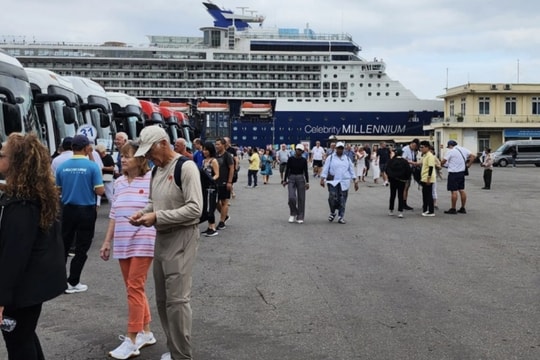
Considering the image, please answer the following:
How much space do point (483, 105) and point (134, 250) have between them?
182 feet

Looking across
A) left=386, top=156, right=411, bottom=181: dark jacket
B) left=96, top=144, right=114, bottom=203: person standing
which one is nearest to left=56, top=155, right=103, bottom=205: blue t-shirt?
left=96, top=144, right=114, bottom=203: person standing

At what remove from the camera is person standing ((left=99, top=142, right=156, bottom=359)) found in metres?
4.48

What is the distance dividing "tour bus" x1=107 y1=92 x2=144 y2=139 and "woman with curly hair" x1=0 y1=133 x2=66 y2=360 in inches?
629

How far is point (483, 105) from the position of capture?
5569 cm

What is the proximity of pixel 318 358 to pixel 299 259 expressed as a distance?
3.73 m

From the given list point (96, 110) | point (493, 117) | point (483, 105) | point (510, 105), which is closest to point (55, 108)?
point (96, 110)

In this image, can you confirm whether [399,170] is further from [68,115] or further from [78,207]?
[78,207]

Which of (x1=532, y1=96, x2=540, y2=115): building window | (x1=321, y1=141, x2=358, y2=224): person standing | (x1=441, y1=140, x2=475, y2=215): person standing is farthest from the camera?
(x1=532, y1=96, x2=540, y2=115): building window

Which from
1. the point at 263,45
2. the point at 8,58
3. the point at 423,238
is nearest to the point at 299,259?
the point at 423,238

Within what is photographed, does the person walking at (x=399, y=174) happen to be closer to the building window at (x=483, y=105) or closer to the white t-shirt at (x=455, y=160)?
the white t-shirt at (x=455, y=160)

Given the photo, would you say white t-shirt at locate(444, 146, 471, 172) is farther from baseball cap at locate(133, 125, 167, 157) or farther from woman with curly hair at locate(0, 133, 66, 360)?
woman with curly hair at locate(0, 133, 66, 360)

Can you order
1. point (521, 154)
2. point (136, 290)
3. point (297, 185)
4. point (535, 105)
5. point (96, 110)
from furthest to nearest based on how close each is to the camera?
point (535, 105)
point (521, 154)
point (96, 110)
point (297, 185)
point (136, 290)

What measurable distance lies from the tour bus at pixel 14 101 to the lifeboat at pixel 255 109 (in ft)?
204

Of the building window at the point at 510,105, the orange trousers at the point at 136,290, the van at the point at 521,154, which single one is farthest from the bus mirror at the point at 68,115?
the building window at the point at 510,105
